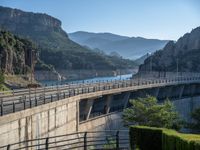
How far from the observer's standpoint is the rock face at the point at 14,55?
158 meters

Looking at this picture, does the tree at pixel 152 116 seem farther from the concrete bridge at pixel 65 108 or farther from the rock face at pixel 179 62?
the rock face at pixel 179 62

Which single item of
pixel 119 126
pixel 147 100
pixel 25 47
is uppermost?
pixel 25 47

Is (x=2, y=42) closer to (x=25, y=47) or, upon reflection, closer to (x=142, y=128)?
(x=25, y=47)

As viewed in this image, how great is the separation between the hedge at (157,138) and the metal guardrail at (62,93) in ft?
27.0

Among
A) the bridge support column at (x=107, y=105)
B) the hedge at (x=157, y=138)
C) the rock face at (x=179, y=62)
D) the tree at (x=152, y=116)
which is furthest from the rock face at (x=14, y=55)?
the hedge at (x=157, y=138)

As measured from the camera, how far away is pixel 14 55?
560ft

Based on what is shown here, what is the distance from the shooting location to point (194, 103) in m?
108

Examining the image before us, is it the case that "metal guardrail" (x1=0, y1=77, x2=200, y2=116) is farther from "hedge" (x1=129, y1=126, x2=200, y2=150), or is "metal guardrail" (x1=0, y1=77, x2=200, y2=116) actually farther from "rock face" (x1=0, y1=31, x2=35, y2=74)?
"rock face" (x1=0, y1=31, x2=35, y2=74)

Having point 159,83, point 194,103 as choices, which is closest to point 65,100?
point 159,83

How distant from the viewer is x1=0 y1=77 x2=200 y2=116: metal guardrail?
1326 inches

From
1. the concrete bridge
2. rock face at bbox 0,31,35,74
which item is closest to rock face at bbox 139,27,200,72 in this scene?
rock face at bbox 0,31,35,74

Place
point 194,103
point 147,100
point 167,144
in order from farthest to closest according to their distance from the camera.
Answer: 1. point 194,103
2. point 147,100
3. point 167,144

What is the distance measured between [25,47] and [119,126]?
408 feet

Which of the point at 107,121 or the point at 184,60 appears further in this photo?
the point at 184,60
